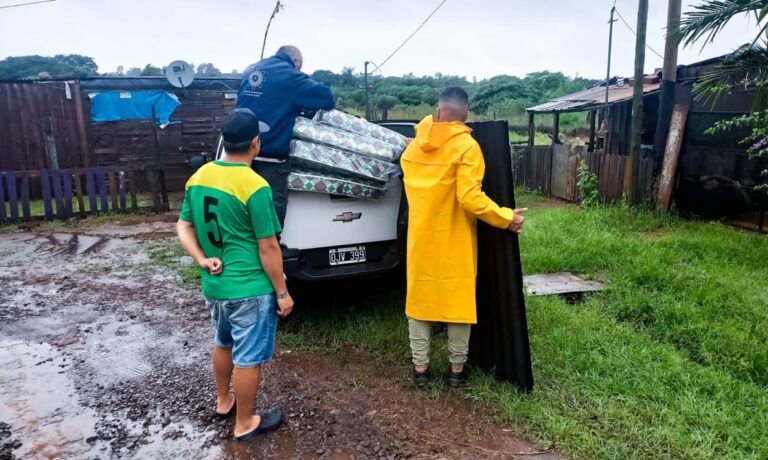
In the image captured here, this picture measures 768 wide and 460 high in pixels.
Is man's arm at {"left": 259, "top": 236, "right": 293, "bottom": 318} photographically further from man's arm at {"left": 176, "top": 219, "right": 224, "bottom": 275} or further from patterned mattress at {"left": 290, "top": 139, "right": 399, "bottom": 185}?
patterned mattress at {"left": 290, "top": 139, "right": 399, "bottom": 185}

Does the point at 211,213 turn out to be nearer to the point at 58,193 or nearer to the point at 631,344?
the point at 631,344

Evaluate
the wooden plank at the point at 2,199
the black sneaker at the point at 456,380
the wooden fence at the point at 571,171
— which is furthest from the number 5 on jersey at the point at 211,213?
the wooden plank at the point at 2,199

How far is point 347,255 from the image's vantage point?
422 centimetres

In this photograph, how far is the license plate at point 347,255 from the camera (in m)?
4.17

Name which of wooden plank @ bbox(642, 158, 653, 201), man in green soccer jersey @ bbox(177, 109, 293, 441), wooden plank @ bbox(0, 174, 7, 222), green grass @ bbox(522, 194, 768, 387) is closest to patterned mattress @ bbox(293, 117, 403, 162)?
man in green soccer jersey @ bbox(177, 109, 293, 441)

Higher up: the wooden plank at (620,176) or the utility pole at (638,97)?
the utility pole at (638,97)

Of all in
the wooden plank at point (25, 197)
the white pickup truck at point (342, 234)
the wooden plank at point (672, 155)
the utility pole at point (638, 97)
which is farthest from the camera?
the wooden plank at point (25, 197)

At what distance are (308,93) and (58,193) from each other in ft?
24.6

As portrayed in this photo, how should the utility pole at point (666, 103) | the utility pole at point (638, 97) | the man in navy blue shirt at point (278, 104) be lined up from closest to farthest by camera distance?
the man in navy blue shirt at point (278, 104) → the utility pole at point (638, 97) → the utility pole at point (666, 103)

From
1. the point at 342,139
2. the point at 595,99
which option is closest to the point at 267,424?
the point at 342,139

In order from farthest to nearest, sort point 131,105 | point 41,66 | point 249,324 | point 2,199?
1. point 41,66
2. point 131,105
3. point 2,199
4. point 249,324

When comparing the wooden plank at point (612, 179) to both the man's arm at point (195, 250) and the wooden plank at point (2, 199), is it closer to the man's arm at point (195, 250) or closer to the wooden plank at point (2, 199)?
the man's arm at point (195, 250)

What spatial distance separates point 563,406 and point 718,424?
2.68 feet

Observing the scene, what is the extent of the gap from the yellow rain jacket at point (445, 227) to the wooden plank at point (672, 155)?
667 centimetres
